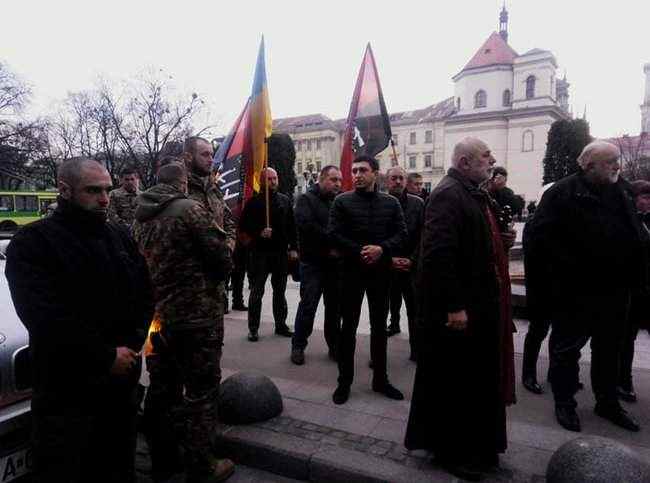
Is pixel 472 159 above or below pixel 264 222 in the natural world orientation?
above

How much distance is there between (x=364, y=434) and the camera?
375 centimetres

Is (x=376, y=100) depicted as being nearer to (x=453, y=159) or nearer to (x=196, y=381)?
(x=453, y=159)

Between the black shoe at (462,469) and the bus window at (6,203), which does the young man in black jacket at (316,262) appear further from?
the bus window at (6,203)

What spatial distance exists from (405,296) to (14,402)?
13.7 feet

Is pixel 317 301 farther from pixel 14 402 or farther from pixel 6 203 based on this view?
pixel 6 203

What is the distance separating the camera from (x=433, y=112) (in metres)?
82.5

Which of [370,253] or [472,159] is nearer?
[472,159]

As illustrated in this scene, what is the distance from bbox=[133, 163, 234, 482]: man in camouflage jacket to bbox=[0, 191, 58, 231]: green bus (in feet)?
119

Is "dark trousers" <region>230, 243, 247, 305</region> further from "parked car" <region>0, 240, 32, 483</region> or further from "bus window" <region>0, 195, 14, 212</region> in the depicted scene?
"bus window" <region>0, 195, 14, 212</region>

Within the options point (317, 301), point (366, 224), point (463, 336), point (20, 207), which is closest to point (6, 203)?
point (20, 207)

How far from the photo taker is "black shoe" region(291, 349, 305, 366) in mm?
5449

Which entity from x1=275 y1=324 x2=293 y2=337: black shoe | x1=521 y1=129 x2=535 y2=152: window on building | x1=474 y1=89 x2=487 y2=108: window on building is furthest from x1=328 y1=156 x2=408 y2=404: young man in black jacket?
x1=474 y1=89 x2=487 y2=108: window on building

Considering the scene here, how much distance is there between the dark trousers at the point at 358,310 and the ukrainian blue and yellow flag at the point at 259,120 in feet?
7.52

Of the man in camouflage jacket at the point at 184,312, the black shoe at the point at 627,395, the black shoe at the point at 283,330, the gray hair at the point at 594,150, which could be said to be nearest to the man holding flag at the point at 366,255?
the man in camouflage jacket at the point at 184,312
